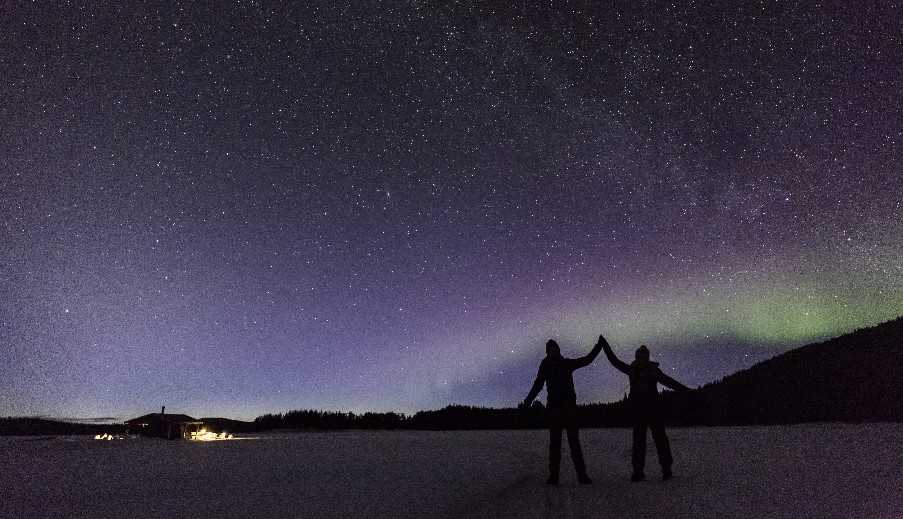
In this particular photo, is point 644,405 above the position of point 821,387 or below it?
below

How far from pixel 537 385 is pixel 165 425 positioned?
48454mm

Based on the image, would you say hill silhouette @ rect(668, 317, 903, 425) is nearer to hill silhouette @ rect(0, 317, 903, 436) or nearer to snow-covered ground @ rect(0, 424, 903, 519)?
hill silhouette @ rect(0, 317, 903, 436)

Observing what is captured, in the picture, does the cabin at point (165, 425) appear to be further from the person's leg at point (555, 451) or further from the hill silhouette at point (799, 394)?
the person's leg at point (555, 451)

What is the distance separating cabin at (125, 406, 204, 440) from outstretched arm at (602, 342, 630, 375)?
44.7 meters

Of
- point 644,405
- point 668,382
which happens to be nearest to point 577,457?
point 644,405

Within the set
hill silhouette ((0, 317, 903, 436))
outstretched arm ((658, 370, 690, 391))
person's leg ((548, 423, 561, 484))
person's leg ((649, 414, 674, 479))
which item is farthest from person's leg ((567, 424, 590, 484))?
hill silhouette ((0, 317, 903, 436))

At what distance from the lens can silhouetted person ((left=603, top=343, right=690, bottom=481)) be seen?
8789 millimetres

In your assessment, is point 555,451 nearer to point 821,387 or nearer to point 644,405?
point 644,405

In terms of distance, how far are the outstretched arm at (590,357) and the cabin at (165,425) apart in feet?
146

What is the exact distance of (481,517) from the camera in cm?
638

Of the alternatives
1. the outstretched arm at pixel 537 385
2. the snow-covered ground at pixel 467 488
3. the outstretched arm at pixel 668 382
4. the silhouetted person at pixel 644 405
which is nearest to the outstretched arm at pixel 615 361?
the silhouetted person at pixel 644 405

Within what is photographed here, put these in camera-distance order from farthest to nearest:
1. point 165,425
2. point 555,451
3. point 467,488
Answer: point 165,425, point 467,488, point 555,451

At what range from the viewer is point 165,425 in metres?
47.2

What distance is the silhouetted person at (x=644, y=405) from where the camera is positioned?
28.8 ft
